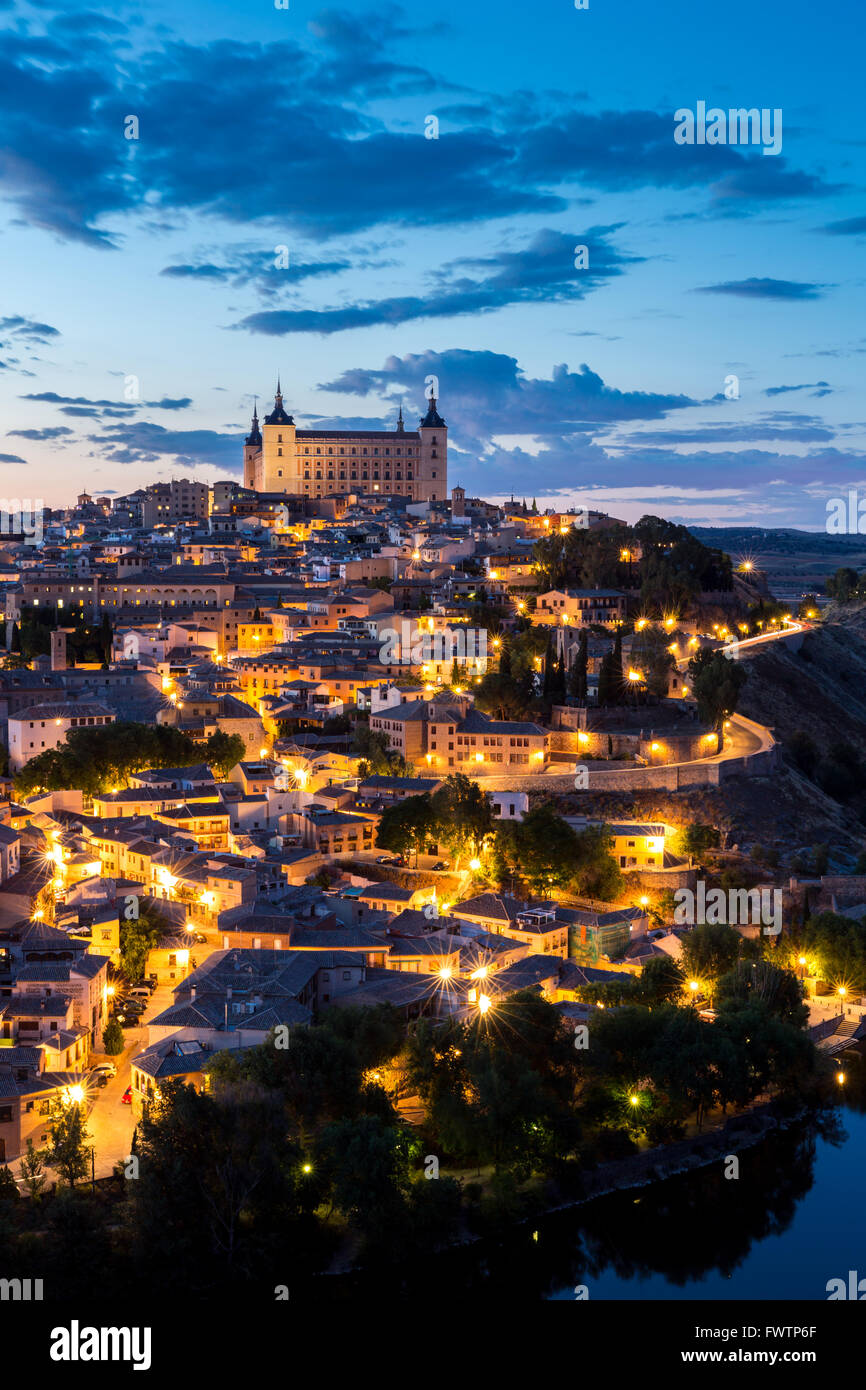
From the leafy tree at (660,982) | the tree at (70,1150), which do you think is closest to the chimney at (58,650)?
the leafy tree at (660,982)

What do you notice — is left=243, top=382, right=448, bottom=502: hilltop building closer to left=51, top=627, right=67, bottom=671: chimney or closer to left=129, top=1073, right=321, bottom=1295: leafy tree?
left=51, top=627, right=67, bottom=671: chimney

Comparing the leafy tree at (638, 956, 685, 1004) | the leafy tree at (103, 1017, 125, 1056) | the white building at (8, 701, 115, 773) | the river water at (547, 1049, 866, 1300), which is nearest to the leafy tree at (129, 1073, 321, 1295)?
the leafy tree at (103, 1017, 125, 1056)

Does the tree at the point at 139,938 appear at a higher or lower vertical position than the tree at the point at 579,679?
lower

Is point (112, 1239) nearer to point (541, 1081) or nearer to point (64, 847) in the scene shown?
point (541, 1081)

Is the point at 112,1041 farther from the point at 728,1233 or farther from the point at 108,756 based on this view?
the point at 108,756

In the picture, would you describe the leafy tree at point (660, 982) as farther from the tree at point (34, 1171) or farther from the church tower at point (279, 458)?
the church tower at point (279, 458)
